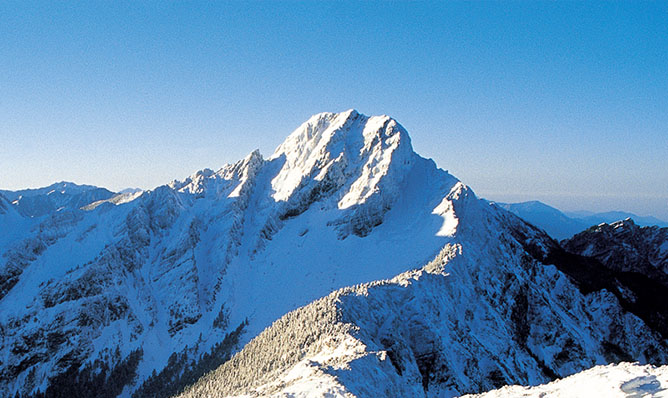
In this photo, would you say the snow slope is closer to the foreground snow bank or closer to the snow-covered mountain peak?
the foreground snow bank

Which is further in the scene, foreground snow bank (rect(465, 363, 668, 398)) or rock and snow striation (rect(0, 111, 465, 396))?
rock and snow striation (rect(0, 111, 465, 396))

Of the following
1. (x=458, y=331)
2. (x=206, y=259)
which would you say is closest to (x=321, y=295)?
(x=458, y=331)

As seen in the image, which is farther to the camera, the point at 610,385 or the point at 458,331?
the point at 458,331

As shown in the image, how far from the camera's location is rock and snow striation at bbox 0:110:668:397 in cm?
9569

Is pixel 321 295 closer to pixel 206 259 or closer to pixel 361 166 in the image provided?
pixel 206 259

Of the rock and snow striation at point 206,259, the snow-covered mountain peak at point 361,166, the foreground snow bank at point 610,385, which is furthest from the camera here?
the snow-covered mountain peak at point 361,166

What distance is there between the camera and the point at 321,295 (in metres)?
142

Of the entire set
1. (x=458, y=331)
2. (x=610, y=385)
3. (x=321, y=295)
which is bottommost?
(x=458, y=331)

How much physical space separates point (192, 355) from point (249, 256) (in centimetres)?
4810

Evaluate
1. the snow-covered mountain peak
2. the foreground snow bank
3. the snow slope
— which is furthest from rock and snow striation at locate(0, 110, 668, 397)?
the foreground snow bank

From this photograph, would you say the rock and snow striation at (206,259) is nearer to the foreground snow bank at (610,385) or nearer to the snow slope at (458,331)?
the snow slope at (458,331)

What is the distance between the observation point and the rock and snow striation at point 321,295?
95.7 m

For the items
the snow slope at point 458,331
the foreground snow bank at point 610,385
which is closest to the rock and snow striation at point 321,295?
the snow slope at point 458,331

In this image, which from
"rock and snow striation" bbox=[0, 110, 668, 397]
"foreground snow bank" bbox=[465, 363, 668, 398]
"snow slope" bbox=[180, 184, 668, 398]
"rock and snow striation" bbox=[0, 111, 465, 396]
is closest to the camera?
"foreground snow bank" bbox=[465, 363, 668, 398]
